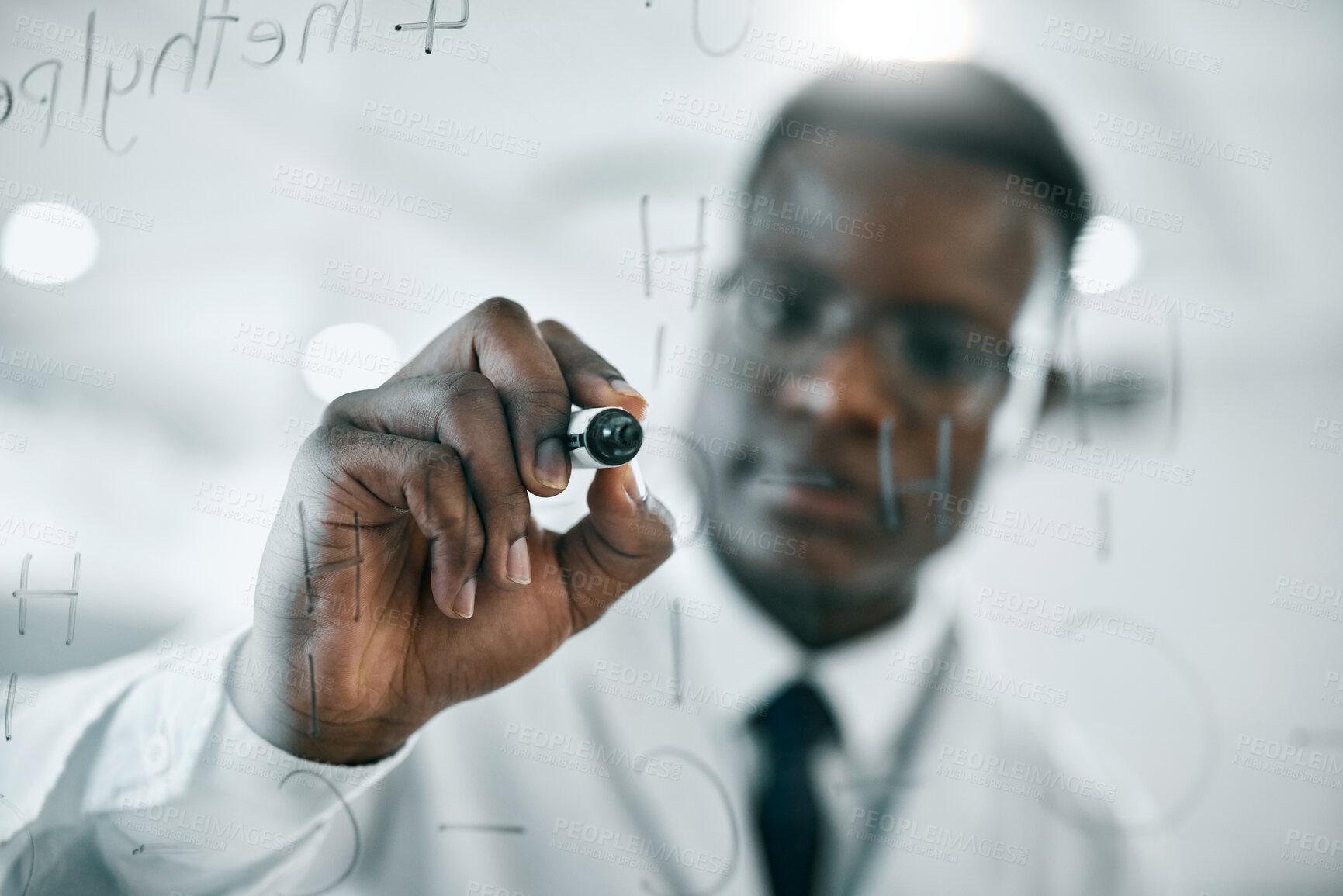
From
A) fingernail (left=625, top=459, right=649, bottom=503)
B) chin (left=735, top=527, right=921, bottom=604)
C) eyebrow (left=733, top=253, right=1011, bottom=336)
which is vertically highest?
eyebrow (left=733, top=253, right=1011, bottom=336)

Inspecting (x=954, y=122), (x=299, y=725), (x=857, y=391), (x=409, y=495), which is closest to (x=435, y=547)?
(x=409, y=495)

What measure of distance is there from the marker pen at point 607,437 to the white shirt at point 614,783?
0.41 ft

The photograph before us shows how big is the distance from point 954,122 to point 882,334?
0.14 meters

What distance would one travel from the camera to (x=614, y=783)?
1.74ft

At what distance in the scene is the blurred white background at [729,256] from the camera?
0.52 meters

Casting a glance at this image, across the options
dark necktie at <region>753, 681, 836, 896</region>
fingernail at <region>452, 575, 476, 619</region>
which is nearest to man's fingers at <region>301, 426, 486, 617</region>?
fingernail at <region>452, 575, 476, 619</region>

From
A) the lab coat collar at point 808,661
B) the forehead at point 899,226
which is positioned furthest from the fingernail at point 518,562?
the forehead at point 899,226

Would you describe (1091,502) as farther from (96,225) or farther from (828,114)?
(96,225)

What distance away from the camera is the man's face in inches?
20.5

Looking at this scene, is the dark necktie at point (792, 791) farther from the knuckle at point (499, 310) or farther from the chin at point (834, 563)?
the knuckle at point (499, 310)

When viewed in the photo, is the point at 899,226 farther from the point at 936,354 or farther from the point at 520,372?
the point at 520,372

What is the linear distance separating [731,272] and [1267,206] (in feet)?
1.11

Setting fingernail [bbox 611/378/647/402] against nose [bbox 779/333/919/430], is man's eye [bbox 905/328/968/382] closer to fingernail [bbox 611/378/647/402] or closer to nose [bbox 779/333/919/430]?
nose [bbox 779/333/919/430]

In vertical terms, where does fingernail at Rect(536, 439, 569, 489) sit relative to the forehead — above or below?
below
